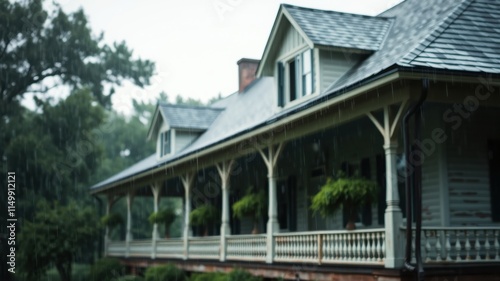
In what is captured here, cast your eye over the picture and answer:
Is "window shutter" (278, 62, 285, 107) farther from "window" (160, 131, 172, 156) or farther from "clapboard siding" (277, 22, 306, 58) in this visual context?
"window" (160, 131, 172, 156)

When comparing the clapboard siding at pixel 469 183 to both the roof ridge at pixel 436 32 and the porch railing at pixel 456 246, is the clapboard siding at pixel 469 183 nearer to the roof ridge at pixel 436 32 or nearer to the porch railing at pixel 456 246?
the porch railing at pixel 456 246

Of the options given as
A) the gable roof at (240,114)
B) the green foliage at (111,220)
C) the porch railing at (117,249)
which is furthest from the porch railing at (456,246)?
the green foliage at (111,220)

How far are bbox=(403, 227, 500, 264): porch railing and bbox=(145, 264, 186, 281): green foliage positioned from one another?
10884 mm

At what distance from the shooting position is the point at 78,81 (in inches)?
1961

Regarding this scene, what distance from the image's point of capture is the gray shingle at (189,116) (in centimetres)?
2904

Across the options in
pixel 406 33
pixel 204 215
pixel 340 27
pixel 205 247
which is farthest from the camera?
pixel 204 215

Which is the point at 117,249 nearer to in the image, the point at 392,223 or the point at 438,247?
the point at 392,223

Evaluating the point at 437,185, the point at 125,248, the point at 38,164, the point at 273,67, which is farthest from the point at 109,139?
the point at 437,185

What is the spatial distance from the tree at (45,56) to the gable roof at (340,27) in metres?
27.3

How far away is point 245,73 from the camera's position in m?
30.2

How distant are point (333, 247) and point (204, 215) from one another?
8.75 m

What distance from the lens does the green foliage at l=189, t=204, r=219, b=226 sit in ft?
72.6

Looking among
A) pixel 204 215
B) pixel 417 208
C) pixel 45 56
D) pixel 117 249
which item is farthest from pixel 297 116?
pixel 45 56

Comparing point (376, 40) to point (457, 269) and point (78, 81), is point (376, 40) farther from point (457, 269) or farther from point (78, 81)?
point (78, 81)
